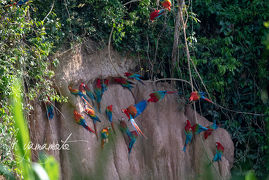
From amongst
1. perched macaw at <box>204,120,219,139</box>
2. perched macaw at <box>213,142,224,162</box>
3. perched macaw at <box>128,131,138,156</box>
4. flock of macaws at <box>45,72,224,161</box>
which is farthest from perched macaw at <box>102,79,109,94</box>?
perched macaw at <box>213,142,224,162</box>

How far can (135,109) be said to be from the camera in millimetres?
3994

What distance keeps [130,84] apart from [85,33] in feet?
3.13

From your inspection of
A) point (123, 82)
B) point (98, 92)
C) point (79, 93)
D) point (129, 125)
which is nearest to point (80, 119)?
point (79, 93)

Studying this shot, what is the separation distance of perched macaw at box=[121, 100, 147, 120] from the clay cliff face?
0.86 feet

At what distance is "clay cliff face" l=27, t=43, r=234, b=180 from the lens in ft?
12.2

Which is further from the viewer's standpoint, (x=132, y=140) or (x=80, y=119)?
(x=132, y=140)

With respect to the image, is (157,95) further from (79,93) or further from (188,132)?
(79,93)

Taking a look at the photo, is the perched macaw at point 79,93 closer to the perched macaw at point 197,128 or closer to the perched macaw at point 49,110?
the perched macaw at point 49,110

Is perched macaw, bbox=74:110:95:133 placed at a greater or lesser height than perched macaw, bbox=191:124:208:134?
greater

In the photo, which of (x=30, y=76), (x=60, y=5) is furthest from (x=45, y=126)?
(x=60, y=5)

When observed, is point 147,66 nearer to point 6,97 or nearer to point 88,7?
point 88,7

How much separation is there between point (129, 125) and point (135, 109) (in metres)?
0.32

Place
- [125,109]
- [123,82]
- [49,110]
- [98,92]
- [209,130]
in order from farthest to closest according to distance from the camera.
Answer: [209,130], [123,82], [98,92], [125,109], [49,110]

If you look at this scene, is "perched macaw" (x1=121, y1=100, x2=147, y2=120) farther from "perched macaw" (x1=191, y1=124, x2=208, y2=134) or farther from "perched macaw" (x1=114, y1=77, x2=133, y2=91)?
"perched macaw" (x1=191, y1=124, x2=208, y2=134)
